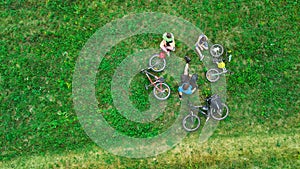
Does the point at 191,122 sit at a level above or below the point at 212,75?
below

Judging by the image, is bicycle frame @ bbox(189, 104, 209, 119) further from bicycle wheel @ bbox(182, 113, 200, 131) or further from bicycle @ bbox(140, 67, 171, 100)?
bicycle @ bbox(140, 67, 171, 100)

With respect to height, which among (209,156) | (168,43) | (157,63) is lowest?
(209,156)

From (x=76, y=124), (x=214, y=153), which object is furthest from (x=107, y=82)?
(x=214, y=153)

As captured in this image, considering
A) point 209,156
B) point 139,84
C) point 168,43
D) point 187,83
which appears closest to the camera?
point 187,83

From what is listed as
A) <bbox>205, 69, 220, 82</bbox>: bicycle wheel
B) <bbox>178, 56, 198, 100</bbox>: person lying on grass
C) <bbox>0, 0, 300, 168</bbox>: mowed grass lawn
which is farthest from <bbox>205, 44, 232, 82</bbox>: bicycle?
<bbox>178, 56, 198, 100</bbox>: person lying on grass

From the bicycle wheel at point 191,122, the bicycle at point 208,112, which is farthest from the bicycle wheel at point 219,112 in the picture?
the bicycle wheel at point 191,122

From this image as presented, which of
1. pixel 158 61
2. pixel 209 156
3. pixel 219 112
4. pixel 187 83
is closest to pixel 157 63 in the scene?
pixel 158 61

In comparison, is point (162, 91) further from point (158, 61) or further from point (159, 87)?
point (158, 61)
